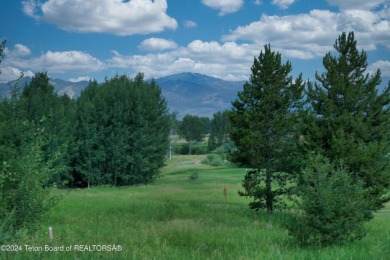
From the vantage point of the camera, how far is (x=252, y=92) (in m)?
26.3

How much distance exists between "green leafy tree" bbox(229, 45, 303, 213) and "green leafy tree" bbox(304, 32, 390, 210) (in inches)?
84.7

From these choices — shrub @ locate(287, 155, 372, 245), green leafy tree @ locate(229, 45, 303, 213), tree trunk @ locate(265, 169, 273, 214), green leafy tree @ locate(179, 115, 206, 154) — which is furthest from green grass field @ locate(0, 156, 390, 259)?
green leafy tree @ locate(179, 115, 206, 154)

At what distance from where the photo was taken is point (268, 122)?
26.1 metres

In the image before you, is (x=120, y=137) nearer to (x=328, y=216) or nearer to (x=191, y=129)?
(x=328, y=216)

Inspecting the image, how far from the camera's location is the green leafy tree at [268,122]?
25906mm

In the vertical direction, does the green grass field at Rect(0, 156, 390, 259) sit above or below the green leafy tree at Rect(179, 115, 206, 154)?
below

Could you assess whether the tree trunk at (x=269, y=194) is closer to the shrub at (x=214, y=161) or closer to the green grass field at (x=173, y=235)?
the green grass field at (x=173, y=235)

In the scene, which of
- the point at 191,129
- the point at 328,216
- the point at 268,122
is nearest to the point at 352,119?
the point at 268,122

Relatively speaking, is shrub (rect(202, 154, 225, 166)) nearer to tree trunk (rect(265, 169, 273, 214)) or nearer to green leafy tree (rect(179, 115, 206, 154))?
green leafy tree (rect(179, 115, 206, 154))

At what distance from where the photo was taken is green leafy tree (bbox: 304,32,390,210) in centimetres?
2178

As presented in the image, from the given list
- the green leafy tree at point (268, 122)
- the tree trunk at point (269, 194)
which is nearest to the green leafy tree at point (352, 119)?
the green leafy tree at point (268, 122)

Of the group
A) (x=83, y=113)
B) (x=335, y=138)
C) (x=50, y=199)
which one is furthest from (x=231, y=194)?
(x=50, y=199)

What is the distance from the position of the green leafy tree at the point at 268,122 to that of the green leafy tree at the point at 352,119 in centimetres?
215

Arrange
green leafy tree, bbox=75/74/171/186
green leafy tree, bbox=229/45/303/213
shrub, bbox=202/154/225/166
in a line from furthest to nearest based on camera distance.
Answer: shrub, bbox=202/154/225/166 → green leafy tree, bbox=75/74/171/186 → green leafy tree, bbox=229/45/303/213
